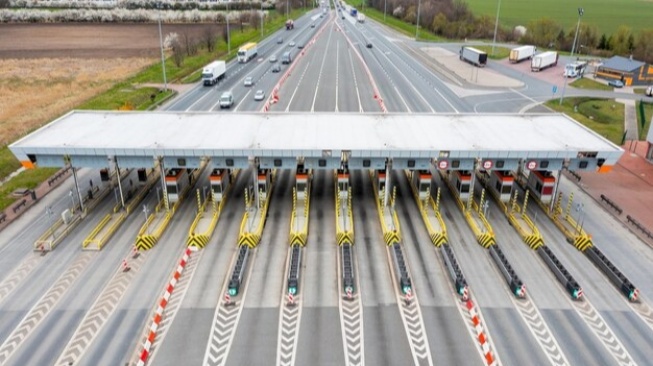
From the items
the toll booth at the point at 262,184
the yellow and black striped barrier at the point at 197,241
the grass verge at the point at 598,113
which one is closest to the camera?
the yellow and black striped barrier at the point at 197,241

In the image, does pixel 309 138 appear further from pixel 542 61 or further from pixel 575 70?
pixel 542 61

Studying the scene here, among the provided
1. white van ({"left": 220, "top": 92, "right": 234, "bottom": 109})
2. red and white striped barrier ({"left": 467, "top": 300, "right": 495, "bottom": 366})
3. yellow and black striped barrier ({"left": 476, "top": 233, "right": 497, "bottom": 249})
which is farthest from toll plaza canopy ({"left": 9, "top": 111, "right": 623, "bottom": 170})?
white van ({"left": 220, "top": 92, "right": 234, "bottom": 109})

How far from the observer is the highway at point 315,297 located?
2938 cm

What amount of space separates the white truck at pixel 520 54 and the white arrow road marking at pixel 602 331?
3857 inches

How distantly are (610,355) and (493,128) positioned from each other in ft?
84.9

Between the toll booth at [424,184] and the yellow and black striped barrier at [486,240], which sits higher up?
the toll booth at [424,184]

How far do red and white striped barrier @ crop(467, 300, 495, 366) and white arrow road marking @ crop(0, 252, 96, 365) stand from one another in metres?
28.2

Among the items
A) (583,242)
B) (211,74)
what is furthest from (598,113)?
(211,74)

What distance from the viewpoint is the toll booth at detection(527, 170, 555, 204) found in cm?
4677

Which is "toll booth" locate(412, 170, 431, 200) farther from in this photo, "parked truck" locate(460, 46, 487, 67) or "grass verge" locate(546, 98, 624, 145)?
"parked truck" locate(460, 46, 487, 67)

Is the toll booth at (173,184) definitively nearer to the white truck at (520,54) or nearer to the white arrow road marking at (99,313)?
the white arrow road marking at (99,313)

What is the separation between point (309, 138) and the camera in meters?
45.8

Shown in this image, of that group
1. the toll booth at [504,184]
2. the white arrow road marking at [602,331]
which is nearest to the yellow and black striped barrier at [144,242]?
the toll booth at [504,184]

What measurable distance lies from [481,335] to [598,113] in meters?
64.7
